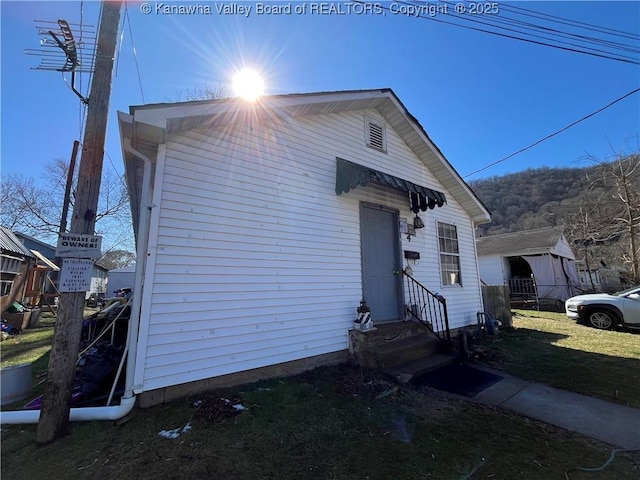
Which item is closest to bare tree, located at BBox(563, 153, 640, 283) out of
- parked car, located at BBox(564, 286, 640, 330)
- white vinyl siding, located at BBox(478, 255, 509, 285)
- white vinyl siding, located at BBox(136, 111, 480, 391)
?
white vinyl siding, located at BBox(478, 255, 509, 285)

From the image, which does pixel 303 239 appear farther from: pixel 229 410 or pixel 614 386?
Result: pixel 614 386

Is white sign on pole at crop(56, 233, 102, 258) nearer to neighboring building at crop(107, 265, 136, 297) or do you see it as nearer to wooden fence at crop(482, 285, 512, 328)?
wooden fence at crop(482, 285, 512, 328)

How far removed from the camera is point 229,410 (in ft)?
10.6

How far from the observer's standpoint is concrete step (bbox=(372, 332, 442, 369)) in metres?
4.82

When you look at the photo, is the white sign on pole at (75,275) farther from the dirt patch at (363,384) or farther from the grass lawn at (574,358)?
the grass lawn at (574,358)

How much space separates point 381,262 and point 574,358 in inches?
166

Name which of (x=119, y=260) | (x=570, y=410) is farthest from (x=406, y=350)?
(x=119, y=260)

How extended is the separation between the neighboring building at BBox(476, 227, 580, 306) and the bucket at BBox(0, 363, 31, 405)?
60.1 ft

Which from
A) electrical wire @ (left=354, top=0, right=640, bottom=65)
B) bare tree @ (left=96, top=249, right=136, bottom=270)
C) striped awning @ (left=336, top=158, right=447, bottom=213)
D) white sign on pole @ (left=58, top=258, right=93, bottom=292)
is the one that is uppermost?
electrical wire @ (left=354, top=0, right=640, bottom=65)

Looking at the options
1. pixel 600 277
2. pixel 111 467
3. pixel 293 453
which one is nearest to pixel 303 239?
pixel 293 453

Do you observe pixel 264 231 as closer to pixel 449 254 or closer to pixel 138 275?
pixel 138 275

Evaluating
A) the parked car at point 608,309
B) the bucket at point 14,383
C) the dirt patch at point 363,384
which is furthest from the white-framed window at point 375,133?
the parked car at point 608,309

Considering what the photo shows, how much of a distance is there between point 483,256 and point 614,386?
52.2 ft

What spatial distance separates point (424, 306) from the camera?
6.70 meters
